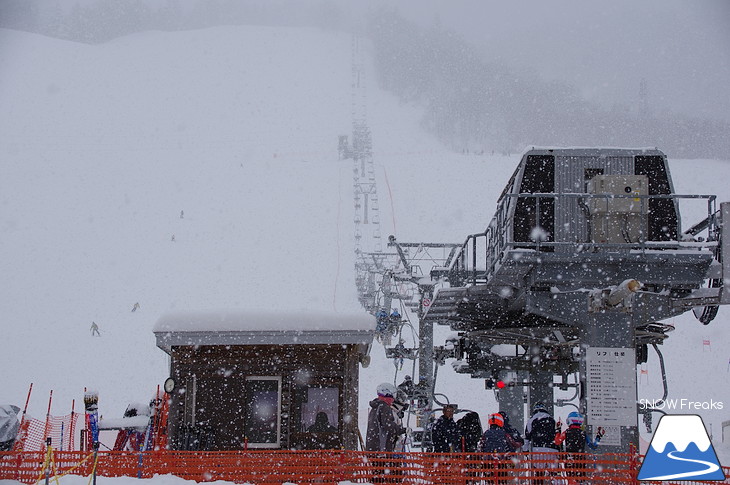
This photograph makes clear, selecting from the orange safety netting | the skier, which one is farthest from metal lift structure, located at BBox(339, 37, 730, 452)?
the orange safety netting

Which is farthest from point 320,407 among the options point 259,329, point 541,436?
point 541,436

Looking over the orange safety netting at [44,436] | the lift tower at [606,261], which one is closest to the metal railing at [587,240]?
the lift tower at [606,261]

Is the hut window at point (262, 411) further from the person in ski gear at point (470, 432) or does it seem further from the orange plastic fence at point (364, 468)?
the person in ski gear at point (470, 432)

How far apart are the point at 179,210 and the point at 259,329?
59.4 meters

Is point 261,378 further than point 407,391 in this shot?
No

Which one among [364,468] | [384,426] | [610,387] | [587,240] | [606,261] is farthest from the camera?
[587,240]

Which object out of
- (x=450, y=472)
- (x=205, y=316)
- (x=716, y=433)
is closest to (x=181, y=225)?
(x=716, y=433)

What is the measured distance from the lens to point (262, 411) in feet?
45.2

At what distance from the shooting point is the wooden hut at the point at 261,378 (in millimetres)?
13555

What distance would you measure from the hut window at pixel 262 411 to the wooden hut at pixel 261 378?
2cm

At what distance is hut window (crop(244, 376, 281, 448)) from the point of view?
13.7m

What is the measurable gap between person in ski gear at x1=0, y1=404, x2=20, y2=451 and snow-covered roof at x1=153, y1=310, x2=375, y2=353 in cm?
365

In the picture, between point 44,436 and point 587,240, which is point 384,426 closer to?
point 587,240

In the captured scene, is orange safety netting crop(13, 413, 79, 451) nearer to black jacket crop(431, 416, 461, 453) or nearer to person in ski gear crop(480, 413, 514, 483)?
black jacket crop(431, 416, 461, 453)
